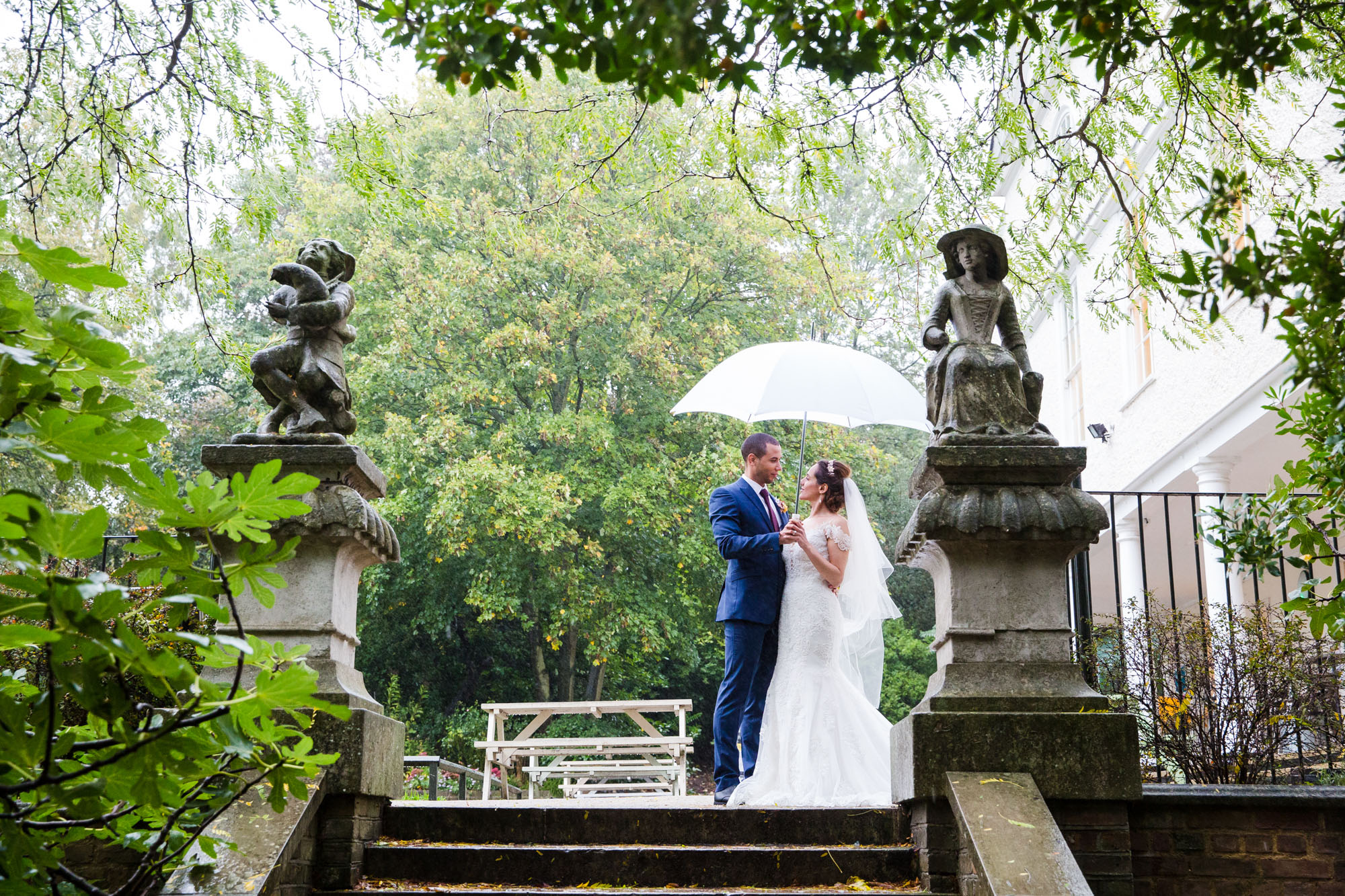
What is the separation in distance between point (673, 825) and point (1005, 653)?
167cm

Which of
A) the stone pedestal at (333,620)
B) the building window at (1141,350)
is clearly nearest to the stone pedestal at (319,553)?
the stone pedestal at (333,620)

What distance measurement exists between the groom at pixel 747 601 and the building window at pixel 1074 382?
13.8 meters

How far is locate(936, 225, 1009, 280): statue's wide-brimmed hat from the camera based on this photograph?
530 cm

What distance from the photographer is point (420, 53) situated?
2773 millimetres

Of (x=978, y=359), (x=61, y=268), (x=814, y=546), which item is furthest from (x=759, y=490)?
(x=61, y=268)

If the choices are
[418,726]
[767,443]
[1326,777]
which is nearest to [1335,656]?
[1326,777]

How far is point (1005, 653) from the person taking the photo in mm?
4801

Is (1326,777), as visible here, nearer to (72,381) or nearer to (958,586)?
(958,586)

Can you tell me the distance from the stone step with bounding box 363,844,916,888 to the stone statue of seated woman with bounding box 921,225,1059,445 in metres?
1.82

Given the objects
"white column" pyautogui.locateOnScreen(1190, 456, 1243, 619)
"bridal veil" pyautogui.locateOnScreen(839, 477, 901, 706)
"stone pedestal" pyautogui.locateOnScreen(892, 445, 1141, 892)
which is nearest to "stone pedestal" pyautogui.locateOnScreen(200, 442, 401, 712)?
"stone pedestal" pyautogui.locateOnScreen(892, 445, 1141, 892)

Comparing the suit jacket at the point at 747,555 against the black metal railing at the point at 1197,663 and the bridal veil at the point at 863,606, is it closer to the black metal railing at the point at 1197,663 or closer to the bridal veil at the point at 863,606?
the bridal veil at the point at 863,606

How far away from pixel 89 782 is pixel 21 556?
17.1 inches

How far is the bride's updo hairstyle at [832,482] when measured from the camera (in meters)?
6.91

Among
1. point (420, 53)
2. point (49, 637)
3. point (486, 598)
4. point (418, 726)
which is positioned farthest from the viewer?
point (418, 726)
